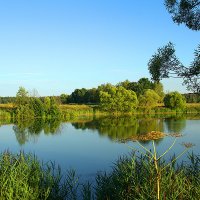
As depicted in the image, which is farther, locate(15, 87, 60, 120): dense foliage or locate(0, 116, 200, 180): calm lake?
locate(15, 87, 60, 120): dense foliage

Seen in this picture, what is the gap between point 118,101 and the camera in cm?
7012

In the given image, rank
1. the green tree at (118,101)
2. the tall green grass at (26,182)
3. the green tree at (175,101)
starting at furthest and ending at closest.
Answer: the green tree at (175,101), the green tree at (118,101), the tall green grass at (26,182)

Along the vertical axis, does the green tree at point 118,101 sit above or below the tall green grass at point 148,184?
above

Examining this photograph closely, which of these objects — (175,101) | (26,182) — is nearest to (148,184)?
(26,182)

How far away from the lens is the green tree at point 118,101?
229ft

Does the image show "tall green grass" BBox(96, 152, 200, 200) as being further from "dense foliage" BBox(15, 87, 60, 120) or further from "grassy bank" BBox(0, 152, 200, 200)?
"dense foliage" BBox(15, 87, 60, 120)

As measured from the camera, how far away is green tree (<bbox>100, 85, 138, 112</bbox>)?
69.7 metres

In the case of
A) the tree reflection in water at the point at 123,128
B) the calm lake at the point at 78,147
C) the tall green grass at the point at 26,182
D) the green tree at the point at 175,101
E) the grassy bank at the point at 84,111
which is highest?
the green tree at the point at 175,101

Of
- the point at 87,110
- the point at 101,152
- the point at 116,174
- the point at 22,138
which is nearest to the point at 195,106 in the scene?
the point at 87,110

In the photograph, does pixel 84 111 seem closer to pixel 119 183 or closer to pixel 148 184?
pixel 119 183

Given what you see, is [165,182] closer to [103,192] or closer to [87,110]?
[103,192]

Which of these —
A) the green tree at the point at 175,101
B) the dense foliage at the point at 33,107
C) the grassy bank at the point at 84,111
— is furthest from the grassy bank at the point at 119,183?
the green tree at the point at 175,101

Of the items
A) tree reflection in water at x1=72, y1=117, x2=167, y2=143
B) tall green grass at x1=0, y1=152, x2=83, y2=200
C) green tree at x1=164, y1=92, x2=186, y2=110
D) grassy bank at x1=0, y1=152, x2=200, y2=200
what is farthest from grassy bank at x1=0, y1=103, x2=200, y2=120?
grassy bank at x1=0, y1=152, x2=200, y2=200

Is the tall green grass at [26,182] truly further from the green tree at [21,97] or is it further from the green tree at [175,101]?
the green tree at [175,101]
